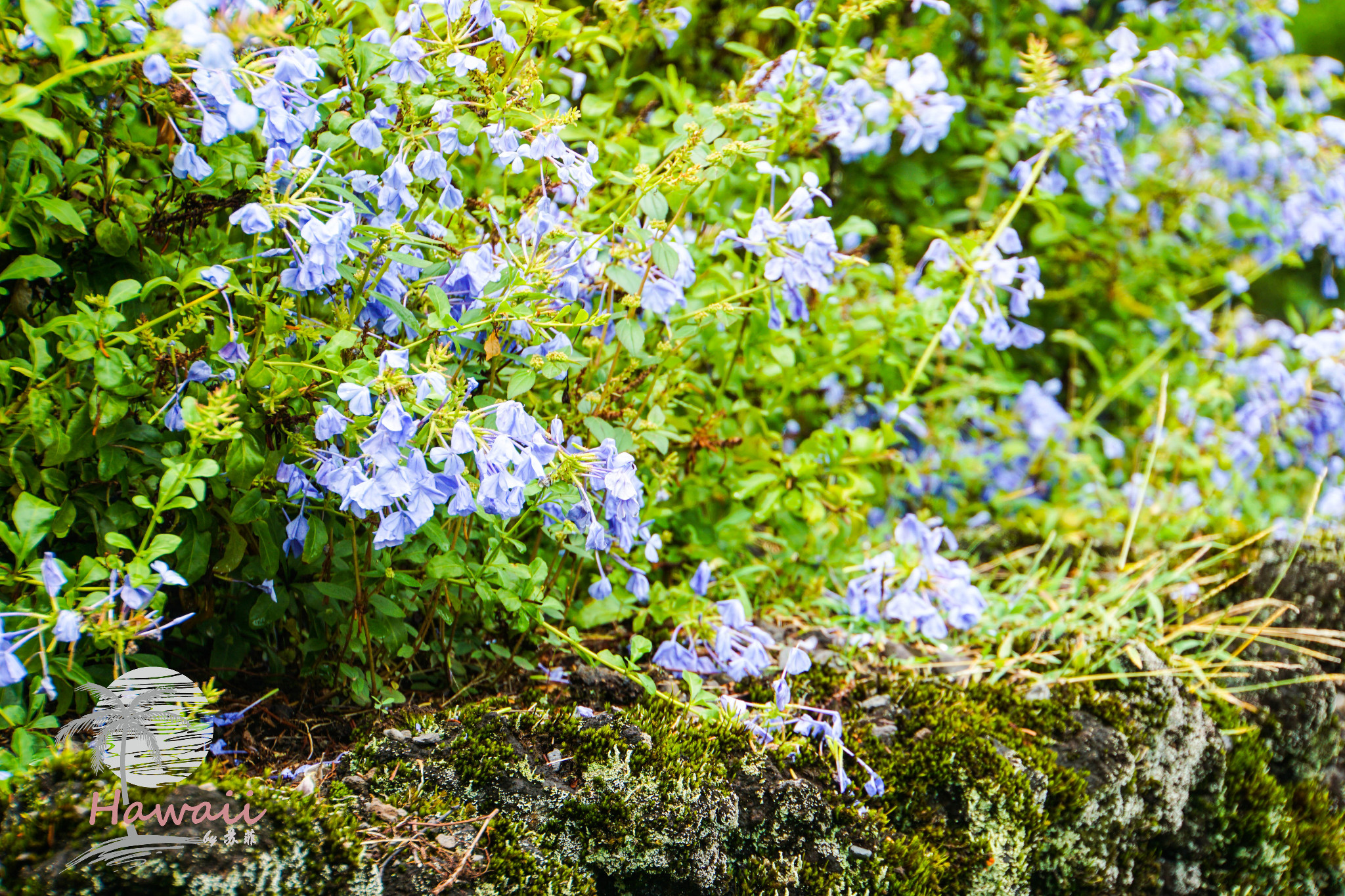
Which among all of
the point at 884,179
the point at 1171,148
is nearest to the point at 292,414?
the point at 884,179

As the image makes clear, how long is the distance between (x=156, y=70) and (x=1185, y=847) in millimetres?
2495

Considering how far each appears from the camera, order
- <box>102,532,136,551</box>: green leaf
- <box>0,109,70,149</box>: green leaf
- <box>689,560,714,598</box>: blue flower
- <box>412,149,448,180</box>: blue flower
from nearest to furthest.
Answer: <box>0,109,70,149</box>: green leaf
<box>102,532,136,551</box>: green leaf
<box>412,149,448,180</box>: blue flower
<box>689,560,714,598</box>: blue flower

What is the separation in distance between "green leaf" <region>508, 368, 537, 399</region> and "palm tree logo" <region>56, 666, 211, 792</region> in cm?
58

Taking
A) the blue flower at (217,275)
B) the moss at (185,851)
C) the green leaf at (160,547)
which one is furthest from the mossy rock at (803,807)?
the blue flower at (217,275)

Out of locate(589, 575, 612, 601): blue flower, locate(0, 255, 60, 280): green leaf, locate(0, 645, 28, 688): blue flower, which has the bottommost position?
locate(589, 575, 612, 601): blue flower

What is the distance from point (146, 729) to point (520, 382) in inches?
26.2

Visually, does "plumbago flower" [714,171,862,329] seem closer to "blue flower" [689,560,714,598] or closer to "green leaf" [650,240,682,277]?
"green leaf" [650,240,682,277]

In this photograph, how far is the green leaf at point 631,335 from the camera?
1532 mm

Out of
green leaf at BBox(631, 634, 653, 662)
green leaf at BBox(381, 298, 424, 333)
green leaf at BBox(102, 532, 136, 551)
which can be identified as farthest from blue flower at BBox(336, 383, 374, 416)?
green leaf at BBox(631, 634, 653, 662)

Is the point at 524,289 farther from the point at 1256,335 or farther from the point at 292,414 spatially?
the point at 1256,335

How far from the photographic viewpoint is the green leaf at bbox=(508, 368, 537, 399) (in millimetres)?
1329

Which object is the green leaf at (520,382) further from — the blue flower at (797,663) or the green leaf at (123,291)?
the blue flower at (797,663)

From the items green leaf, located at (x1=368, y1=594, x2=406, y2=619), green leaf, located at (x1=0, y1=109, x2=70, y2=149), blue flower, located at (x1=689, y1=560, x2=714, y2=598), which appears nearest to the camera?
green leaf, located at (x1=0, y1=109, x2=70, y2=149)

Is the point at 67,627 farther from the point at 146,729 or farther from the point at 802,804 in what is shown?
the point at 802,804
